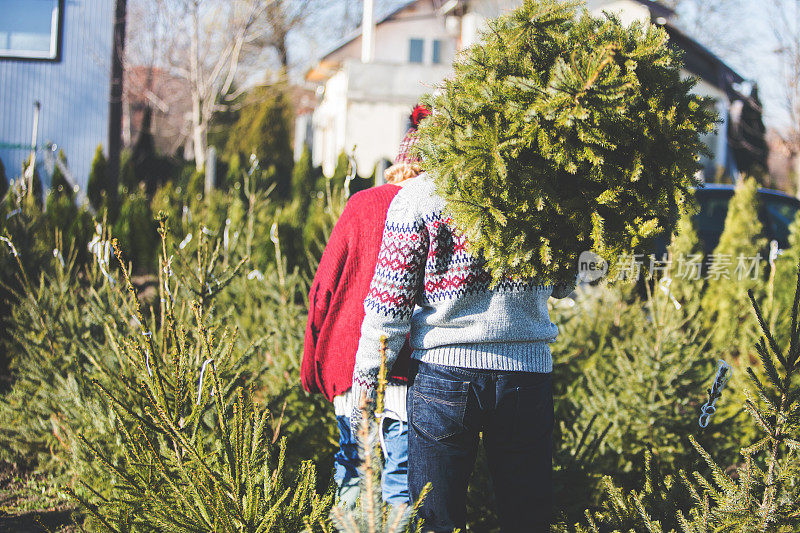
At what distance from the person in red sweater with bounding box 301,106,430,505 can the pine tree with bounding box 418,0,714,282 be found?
308mm

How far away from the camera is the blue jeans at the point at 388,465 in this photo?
2.09 meters

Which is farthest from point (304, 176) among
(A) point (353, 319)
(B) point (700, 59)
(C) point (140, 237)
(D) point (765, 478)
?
(D) point (765, 478)

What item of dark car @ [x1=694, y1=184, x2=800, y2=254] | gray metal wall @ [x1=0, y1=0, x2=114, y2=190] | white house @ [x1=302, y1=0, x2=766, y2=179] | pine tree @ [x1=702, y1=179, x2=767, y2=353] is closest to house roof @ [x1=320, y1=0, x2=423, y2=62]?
white house @ [x1=302, y1=0, x2=766, y2=179]

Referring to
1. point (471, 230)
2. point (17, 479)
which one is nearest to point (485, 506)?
point (471, 230)

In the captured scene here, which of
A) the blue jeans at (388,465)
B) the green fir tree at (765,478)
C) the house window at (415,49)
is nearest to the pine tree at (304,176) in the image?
the house window at (415,49)

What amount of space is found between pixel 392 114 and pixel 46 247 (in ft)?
45.6

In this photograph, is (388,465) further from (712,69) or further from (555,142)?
(712,69)

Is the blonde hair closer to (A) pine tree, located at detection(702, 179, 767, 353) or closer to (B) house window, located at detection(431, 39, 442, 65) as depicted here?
(A) pine tree, located at detection(702, 179, 767, 353)

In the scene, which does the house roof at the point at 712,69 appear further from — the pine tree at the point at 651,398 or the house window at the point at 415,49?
the pine tree at the point at 651,398

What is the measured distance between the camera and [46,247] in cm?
469

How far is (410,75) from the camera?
17125 mm

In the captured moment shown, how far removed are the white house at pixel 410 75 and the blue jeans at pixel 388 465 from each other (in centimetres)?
1140

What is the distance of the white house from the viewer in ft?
55.4

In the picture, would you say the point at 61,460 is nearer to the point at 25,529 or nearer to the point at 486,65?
the point at 25,529
